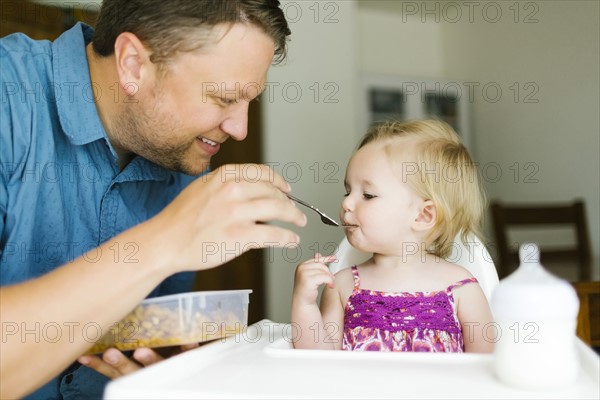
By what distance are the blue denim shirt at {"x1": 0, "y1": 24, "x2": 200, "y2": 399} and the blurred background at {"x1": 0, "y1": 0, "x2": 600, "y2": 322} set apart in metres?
1.24

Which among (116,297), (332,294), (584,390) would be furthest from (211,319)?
(584,390)

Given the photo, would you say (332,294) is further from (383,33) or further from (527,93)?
(383,33)

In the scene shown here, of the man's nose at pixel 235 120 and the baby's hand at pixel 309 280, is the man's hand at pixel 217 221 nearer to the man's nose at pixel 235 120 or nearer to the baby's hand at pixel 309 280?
the baby's hand at pixel 309 280

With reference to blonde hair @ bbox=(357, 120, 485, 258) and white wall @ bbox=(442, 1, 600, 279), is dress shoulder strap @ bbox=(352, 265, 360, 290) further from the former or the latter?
white wall @ bbox=(442, 1, 600, 279)

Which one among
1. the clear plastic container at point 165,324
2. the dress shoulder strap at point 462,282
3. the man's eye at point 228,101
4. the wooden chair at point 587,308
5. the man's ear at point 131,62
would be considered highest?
the man's ear at point 131,62

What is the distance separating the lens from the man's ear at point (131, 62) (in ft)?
3.84

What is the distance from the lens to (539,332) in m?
0.63

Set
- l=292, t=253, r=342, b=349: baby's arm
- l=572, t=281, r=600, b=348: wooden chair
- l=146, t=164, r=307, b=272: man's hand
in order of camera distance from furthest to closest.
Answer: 1. l=572, t=281, r=600, b=348: wooden chair
2. l=292, t=253, r=342, b=349: baby's arm
3. l=146, t=164, r=307, b=272: man's hand

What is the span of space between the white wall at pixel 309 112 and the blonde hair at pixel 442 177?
1636 millimetres

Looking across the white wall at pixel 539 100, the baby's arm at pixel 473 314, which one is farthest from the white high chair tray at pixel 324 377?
the white wall at pixel 539 100

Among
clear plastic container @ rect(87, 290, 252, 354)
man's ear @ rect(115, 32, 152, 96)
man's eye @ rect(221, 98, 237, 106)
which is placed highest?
man's ear @ rect(115, 32, 152, 96)

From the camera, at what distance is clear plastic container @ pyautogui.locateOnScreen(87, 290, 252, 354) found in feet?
2.78

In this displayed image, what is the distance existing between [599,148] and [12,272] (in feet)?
9.02

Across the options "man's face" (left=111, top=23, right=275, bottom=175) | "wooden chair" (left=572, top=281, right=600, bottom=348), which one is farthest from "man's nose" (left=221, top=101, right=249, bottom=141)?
"wooden chair" (left=572, top=281, right=600, bottom=348)
